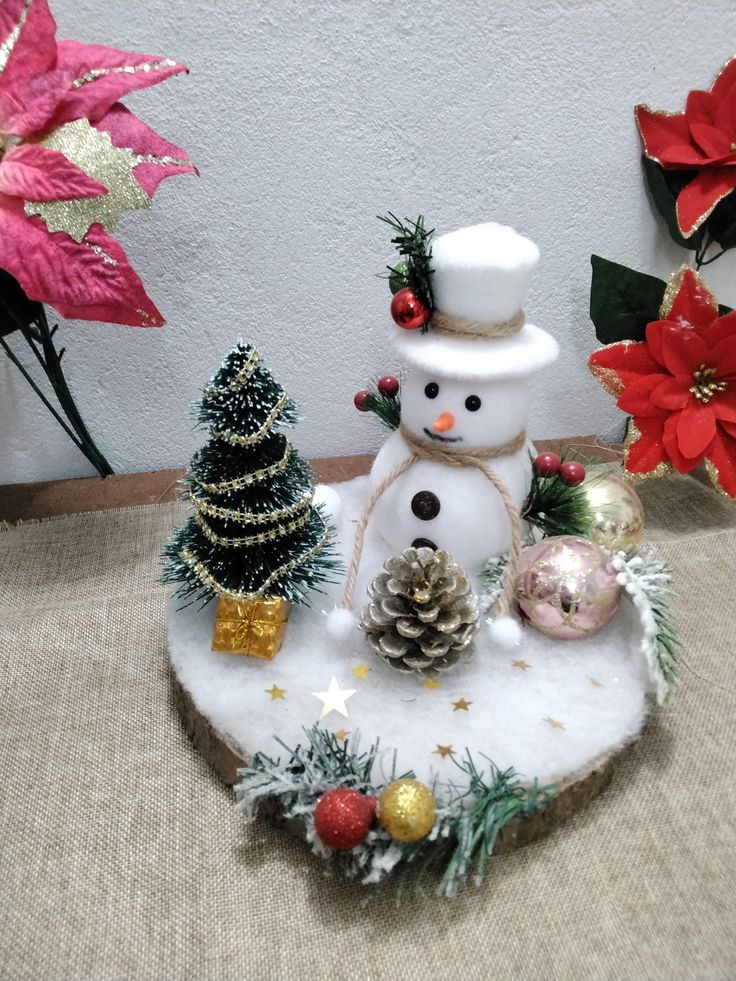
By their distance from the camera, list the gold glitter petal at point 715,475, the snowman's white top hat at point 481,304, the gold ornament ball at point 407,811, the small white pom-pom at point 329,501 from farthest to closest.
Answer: the gold glitter petal at point 715,475, the small white pom-pom at point 329,501, the snowman's white top hat at point 481,304, the gold ornament ball at point 407,811

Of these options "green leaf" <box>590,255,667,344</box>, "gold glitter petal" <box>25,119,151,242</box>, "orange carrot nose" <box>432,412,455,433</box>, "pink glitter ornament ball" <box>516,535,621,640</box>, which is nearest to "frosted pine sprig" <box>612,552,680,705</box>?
"pink glitter ornament ball" <box>516,535,621,640</box>

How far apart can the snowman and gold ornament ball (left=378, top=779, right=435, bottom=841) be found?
196 millimetres

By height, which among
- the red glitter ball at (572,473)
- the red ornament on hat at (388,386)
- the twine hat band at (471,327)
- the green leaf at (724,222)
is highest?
the green leaf at (724,222)

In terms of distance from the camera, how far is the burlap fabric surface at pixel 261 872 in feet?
2.04

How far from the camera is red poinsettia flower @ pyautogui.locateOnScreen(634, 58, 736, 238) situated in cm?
103

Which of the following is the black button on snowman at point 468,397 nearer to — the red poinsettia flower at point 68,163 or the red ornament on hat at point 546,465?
the red ornament on hat at point 546,465

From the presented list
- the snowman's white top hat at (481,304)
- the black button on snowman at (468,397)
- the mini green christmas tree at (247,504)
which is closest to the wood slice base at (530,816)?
the mini green christmas tree at (247,504)

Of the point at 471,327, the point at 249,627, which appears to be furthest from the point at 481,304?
the point at 249,627

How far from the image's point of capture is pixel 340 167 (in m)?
1.03

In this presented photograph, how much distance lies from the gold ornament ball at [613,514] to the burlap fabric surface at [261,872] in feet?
0.55

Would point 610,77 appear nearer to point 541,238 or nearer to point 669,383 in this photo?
point 541,238

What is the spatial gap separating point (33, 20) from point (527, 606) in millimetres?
789

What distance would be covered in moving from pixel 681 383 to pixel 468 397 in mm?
435

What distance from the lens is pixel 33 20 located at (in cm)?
76
